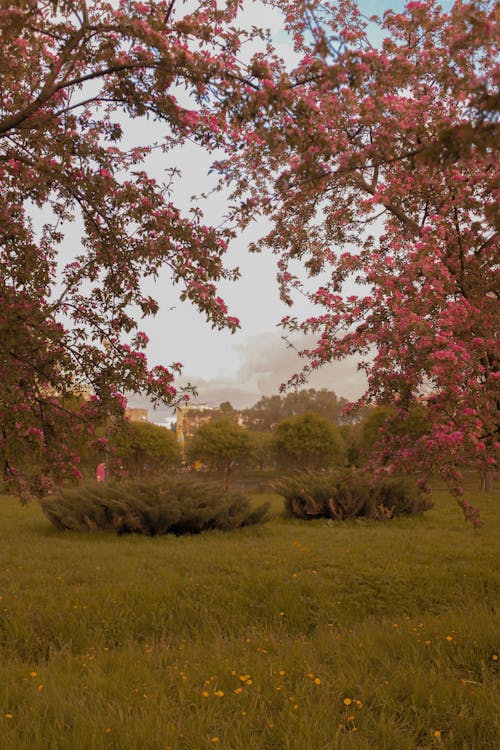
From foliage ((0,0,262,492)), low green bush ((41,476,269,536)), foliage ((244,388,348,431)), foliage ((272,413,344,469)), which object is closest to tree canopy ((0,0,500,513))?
foliage ((0,0,262,492))

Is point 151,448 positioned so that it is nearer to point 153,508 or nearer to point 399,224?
point 153,508

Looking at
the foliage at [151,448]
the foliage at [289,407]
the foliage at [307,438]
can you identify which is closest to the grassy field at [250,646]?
the foliage at [307,438]

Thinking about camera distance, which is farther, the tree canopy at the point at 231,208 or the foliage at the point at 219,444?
the foliage at the point at 219,444

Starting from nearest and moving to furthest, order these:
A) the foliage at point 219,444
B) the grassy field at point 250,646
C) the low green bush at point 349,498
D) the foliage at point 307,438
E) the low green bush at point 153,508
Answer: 1. the grassy field at point 250,646
2. the low green bush at point 153,508
3. the low green bush at point 349,498
4. the foliage at point 307,438
5. the foliage at point 219,444

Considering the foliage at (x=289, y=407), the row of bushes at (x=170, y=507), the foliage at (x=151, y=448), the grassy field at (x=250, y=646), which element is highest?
the foliage at (x=289, y=407)

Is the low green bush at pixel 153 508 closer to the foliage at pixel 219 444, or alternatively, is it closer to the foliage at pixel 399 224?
the foliage at pixel 399 224

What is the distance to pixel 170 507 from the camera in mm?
10922

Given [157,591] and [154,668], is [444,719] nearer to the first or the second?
[154,668]

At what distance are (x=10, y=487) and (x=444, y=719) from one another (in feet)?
15.3

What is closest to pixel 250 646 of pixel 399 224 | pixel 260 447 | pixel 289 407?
pixel 399 224

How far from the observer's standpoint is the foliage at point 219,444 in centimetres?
4225

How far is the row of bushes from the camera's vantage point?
36.1 feet

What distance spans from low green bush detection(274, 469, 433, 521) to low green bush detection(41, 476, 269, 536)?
2047 mm

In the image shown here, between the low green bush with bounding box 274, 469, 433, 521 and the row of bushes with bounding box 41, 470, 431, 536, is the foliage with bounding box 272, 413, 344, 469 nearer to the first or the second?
the low green bush with bounding box 274, 469, 433, 521
